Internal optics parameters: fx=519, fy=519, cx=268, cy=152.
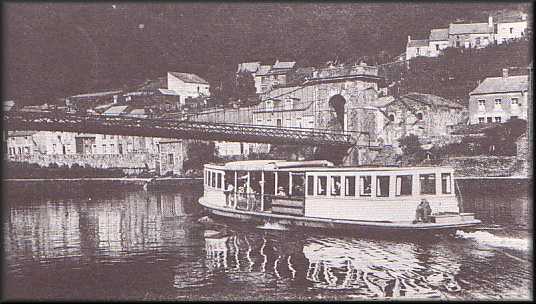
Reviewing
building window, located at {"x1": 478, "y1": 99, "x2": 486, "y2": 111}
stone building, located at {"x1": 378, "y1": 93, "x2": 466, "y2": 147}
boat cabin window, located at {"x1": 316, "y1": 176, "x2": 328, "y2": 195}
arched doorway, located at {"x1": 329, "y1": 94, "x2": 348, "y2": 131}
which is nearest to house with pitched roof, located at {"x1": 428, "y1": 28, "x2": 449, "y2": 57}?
stone building, located at {"x1": 378, "y1": 93, "x2": 466, "y2": 147}

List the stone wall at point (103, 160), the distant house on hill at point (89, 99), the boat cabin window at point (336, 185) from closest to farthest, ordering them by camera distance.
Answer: the boat cabin window at point (336, 185) < the distant house on hill at point (89, 99) < the stone wall at point (103, 160)

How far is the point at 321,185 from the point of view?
26.7 feet

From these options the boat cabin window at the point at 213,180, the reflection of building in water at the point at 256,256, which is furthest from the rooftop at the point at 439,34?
the reflection of building in water at the point at 256,256

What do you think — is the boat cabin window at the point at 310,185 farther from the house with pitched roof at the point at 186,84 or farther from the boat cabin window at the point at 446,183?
the house with pitched roof at the point at 186,84

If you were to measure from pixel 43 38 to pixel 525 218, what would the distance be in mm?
7938

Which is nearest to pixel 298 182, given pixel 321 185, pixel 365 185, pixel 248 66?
pixel 321 185

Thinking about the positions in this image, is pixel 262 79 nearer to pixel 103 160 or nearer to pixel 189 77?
pixel 189 77

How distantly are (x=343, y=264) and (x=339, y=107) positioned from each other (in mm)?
6179

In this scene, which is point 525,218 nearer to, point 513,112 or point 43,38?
point 513,112

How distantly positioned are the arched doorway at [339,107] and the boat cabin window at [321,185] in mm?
3789

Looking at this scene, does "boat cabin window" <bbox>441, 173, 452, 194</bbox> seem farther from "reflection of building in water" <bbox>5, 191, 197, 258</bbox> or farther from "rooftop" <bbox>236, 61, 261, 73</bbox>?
"reflection of building in water" <bbox>5, 191, 197, 258</bbox>

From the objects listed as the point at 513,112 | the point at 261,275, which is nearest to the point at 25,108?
the point at 261,275

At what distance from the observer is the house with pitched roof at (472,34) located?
1044 cm

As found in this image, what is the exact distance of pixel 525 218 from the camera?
8.43 m
